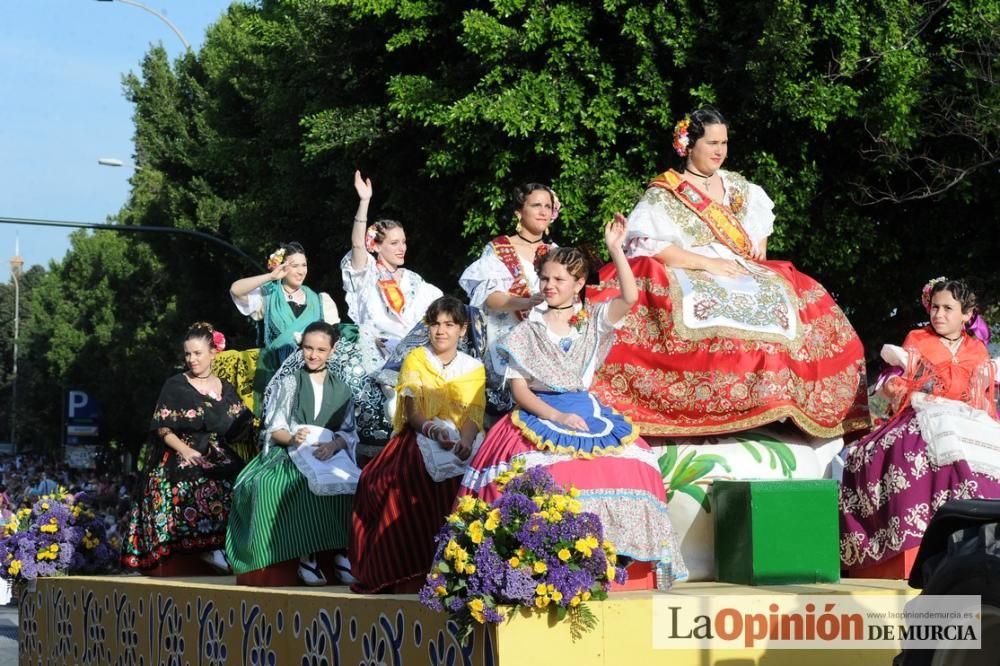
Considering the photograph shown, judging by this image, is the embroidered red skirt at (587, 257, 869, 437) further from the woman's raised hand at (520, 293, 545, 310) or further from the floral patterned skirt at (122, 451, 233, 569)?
the floral patterned skirt at (122, 451, 233, 569)

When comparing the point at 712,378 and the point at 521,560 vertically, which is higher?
the point at 712,378

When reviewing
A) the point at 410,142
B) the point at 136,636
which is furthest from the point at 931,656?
the point at 410,142

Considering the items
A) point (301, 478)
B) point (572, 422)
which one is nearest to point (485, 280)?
point (301, 478)

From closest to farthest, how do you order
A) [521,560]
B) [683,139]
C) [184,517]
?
[521,560] → [683,139] → [184,517]

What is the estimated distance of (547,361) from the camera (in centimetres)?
658

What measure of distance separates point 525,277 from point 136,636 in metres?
2.88

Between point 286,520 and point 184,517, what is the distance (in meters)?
1.31

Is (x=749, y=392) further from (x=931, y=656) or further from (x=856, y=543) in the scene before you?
(x=931, y=656)

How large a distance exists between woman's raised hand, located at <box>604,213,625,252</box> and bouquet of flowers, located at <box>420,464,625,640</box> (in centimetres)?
137

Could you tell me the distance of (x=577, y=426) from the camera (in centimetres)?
637

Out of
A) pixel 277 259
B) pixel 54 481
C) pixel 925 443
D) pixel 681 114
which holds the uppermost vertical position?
pixel 681 114

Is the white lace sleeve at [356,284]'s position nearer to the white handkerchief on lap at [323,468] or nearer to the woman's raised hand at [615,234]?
the white handkerchief on lap at [323,468]

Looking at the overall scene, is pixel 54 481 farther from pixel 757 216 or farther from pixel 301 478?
pixel 757 216

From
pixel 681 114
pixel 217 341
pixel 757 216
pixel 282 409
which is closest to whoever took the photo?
pixel 757 216
